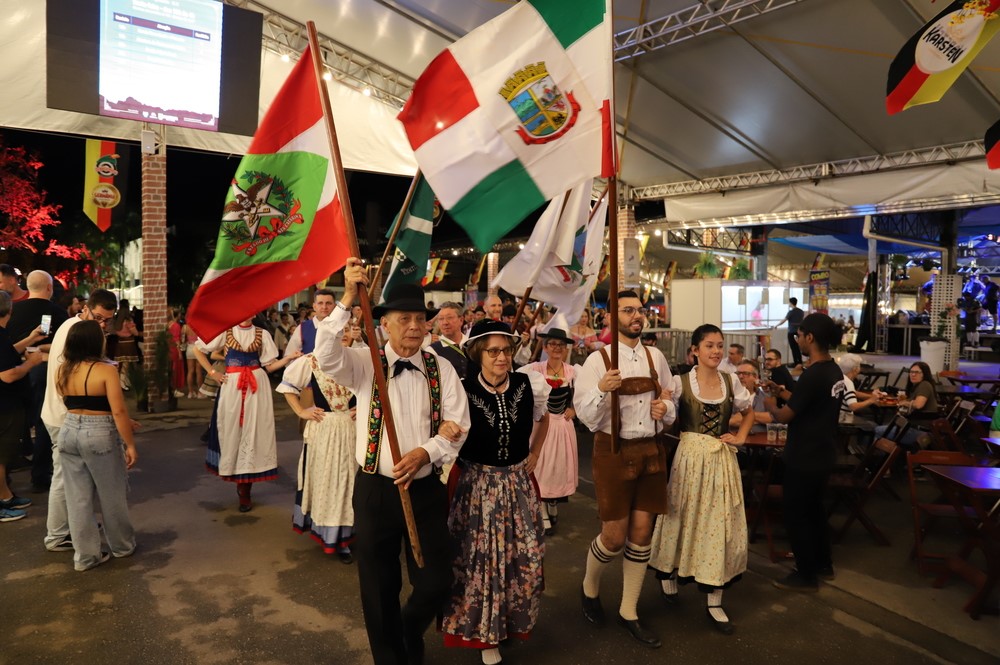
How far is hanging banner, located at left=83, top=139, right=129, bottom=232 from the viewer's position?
1080cm

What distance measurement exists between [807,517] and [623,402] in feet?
5.23

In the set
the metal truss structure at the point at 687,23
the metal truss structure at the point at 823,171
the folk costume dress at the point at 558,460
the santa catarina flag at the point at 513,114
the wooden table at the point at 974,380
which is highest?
the metal truss structure at the point at 687,23

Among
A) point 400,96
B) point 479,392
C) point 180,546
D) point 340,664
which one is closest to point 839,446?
point 479,392

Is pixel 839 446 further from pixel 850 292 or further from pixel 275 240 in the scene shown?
pixel 850 292

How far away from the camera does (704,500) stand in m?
3.59

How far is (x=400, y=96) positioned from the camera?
1178 centimetres

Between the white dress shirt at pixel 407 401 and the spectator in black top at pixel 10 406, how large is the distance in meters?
3.66

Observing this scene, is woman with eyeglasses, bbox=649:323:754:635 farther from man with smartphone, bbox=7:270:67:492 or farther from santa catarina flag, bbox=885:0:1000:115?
man with smartphone, bbox=7:270:67:492

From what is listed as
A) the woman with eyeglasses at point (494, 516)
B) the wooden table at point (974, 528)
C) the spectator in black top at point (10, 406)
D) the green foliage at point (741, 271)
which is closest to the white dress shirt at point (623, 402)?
the woman with eyeglasses at point (494, 516)

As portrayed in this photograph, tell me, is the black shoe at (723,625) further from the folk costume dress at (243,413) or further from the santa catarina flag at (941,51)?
the folk costume dress at (243,413)

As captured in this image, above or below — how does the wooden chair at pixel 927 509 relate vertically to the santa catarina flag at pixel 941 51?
below

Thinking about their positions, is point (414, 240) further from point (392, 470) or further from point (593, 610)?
point (593, 610)

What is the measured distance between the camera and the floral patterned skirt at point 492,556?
9.68 feet

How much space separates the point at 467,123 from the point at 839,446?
4.57 meters
